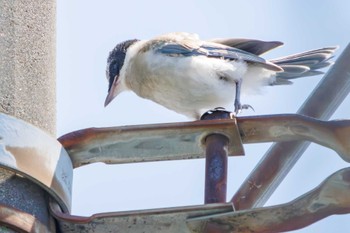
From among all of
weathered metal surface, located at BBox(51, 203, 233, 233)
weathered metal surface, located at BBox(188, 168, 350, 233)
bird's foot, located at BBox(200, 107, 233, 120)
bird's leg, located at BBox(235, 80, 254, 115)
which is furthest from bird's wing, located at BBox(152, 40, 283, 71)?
weathered metal surface, located at BBox(188, 168, 350, 233)

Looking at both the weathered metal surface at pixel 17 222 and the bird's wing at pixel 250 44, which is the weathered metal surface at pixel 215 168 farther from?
the bird's wing at pixel 250 44

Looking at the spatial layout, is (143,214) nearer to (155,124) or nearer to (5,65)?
(155,124)

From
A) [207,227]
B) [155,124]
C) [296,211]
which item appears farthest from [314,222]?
[155,124]

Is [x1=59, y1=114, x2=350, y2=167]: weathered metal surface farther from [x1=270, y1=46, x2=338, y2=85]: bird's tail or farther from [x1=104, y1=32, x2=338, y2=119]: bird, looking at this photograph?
[x1=270, y1=46, x2=338, y2=85]: bird's tail

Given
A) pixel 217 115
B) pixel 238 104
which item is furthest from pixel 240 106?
pixel 217 115

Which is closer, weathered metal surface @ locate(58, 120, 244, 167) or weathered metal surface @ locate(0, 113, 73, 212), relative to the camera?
weathered metal surface @ locate(0, 113, 73, 212)

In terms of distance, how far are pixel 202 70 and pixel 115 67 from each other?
48.7 inches

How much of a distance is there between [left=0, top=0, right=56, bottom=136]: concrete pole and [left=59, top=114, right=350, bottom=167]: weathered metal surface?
0.43 ft

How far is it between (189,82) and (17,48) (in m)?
3.67

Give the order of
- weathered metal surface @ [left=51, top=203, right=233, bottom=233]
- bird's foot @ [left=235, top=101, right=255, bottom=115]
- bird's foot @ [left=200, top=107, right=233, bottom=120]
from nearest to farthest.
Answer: weathered metal surface @ [left=51, top=203, right=233, bottom=233]
bird's foot @ [left=200, top=107, right=233, bottom=120]
bird's foot @ [left=235, top=101, right=255, bottom=115]

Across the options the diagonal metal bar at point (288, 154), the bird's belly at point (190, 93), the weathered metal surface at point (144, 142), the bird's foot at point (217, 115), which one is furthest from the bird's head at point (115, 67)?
the diagonal metal bar at point (288, 154)

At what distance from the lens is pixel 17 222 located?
251 centimetres

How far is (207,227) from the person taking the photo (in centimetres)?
253

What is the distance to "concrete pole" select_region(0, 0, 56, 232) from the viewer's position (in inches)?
113
